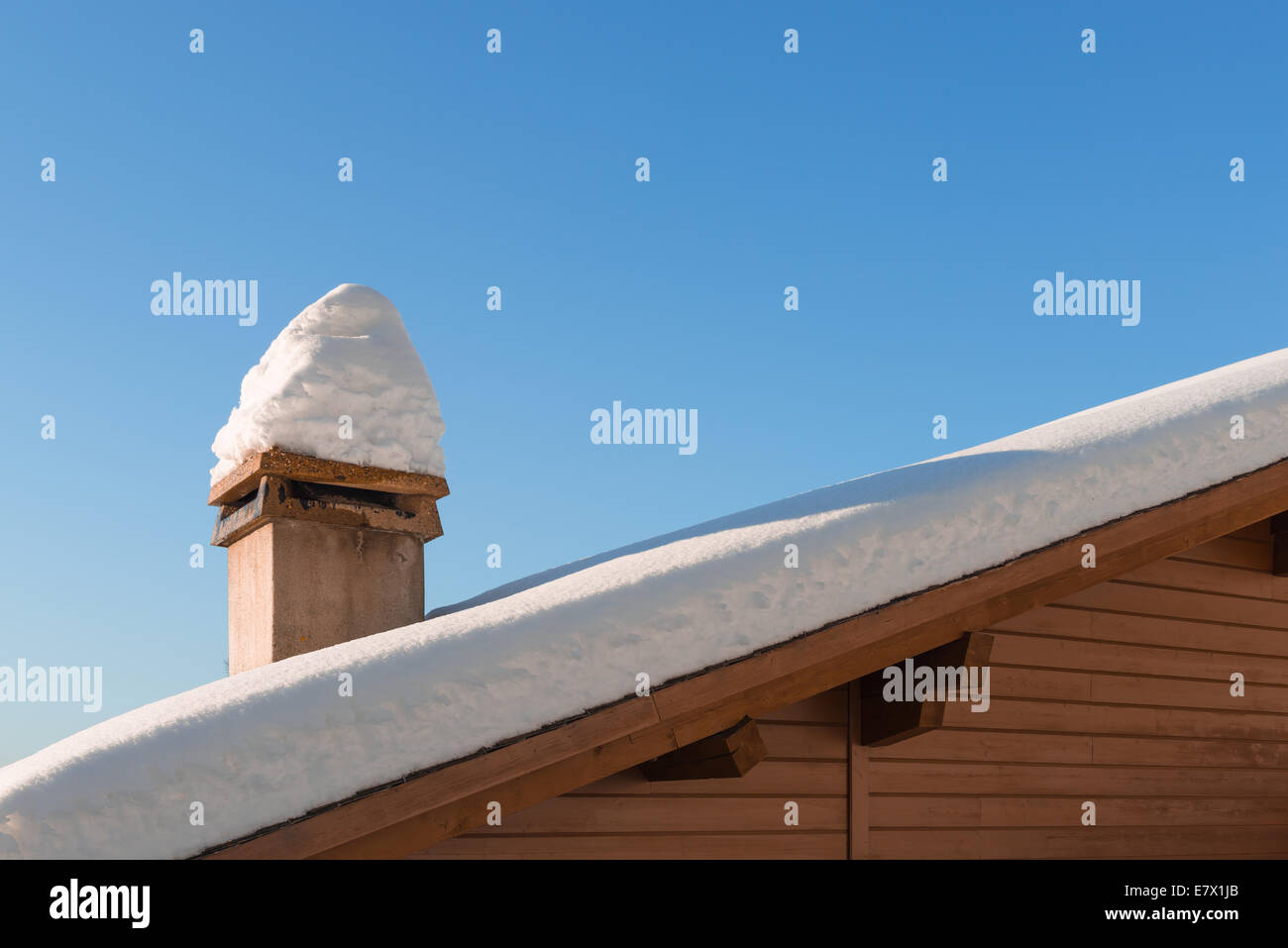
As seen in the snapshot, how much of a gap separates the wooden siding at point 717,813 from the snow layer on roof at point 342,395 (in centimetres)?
205

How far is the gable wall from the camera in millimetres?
4203

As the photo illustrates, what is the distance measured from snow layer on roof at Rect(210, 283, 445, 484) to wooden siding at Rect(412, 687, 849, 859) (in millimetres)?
2051

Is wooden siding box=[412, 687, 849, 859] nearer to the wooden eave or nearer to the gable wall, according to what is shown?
the gable wall

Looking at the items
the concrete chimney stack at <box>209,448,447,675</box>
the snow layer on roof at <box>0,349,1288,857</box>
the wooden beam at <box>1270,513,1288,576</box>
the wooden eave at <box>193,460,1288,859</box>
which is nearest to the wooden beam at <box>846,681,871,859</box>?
the wooden eave at <box>193,460,1288,859</box>

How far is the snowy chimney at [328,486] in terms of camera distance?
496cm

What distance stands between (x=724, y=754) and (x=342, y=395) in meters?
2.73

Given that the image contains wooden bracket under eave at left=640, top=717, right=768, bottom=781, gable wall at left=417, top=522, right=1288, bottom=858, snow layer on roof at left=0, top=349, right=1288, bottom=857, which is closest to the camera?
snow layer on roof at left=0, top=349, right=1288, bottom=857

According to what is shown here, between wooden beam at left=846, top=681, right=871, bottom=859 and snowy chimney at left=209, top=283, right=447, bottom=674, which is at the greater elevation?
snowy chimney at left=209, top=283, right=447, bottom=674

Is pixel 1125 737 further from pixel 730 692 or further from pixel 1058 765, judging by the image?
pixel 730 692
